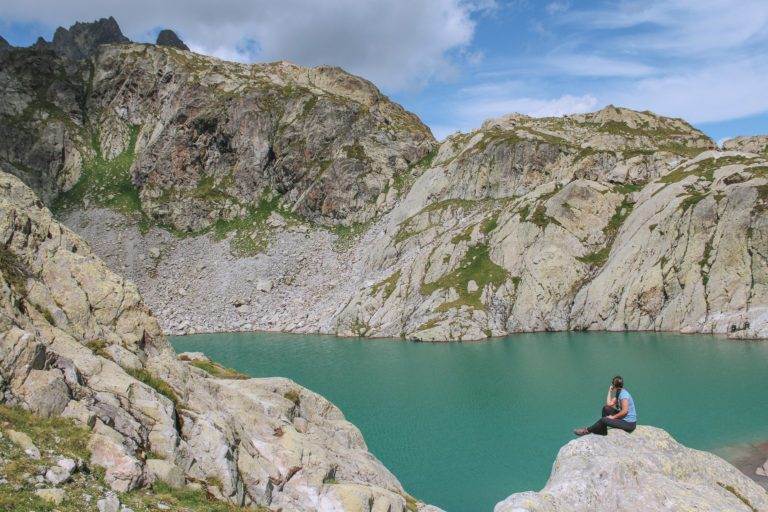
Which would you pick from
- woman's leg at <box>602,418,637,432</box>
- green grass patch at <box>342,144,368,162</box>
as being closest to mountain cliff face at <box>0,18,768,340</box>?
green grass patch at <box>342,144,368,162</box>

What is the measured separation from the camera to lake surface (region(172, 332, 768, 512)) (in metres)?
41.0

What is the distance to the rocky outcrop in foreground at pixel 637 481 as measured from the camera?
1755 cm

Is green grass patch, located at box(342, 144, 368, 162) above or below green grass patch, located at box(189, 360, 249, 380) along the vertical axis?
above

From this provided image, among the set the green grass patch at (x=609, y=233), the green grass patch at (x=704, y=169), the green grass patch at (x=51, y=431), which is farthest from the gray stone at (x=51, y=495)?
the green grass patch at (x=704, y=169)

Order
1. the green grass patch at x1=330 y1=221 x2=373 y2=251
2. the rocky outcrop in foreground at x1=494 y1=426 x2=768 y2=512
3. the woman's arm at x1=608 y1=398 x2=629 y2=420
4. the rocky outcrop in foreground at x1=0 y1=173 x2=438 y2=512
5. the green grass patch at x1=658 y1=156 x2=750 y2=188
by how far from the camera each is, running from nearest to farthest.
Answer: the rocky outcrop in foreground at x1=0 y1=173 x2=438 y2=512, the rocky outcrop in foreground at x1=494 y1=426 x2=768 y2=512, the woman's arm at x1=608 y1=398 x2=629 y2=420, the green grass patch at x1=658 y1=156 x2=750 y2=188, the green grass patch at x1=330 y1=221 x2=373 y2=251

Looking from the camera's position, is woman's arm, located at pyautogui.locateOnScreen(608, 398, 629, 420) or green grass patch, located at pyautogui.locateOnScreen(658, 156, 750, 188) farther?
green grass patch, located at pyautogui.locateOnScreen(658, 156, 750, 188)

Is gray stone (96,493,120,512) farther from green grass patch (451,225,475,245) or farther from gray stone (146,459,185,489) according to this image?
green grass patch (451,225,475,245)

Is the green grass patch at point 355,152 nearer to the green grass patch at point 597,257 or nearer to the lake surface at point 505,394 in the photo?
the lake surface at point 505,394

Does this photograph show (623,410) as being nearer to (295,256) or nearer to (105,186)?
(295,256)

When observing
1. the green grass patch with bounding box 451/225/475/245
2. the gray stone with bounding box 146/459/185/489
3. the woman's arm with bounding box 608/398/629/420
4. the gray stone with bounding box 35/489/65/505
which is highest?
the green grass patch with bounding box 451/225/475/245

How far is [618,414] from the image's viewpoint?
22156 millimetres

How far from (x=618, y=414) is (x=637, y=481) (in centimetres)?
406

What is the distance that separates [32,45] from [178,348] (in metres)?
164

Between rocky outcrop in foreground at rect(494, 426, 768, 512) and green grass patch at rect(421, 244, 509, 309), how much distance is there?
274ft
